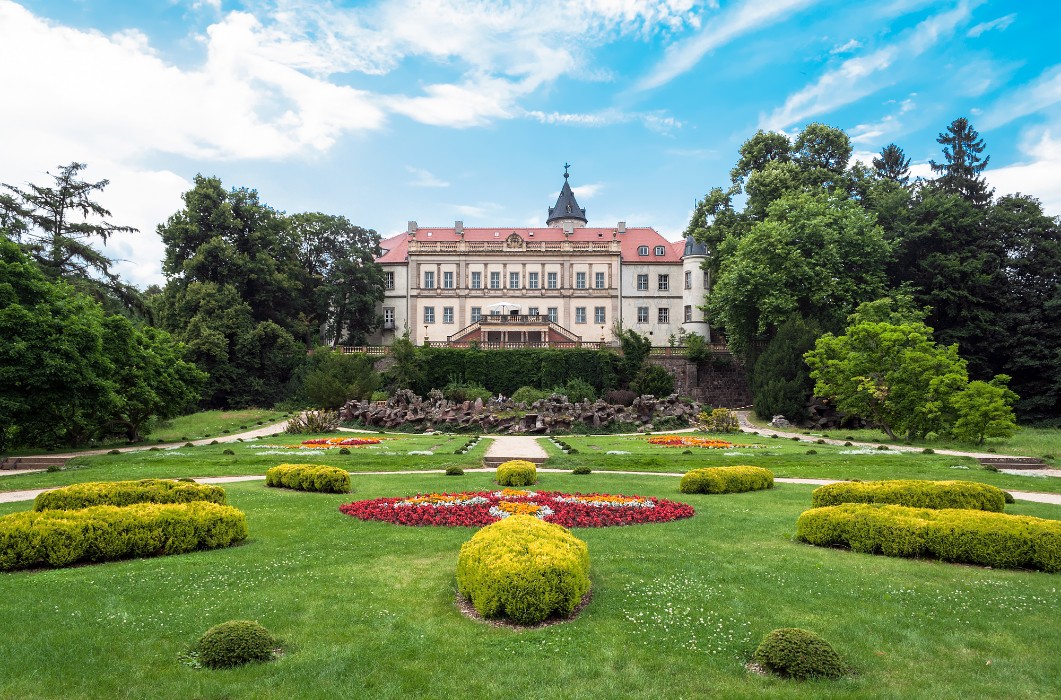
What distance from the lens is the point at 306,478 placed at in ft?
46.0

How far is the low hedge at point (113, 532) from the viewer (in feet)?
25.6

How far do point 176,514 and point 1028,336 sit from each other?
4732 centimetres

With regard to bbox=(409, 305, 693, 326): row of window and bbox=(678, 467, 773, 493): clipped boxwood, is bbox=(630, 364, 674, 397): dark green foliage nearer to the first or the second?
bbox=(409, 305, 693, 326): row of window

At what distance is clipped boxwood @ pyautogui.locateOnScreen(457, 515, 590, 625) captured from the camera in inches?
239

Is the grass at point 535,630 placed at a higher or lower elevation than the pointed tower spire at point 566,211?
lower

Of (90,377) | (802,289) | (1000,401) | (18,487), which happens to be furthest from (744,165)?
(18,487)

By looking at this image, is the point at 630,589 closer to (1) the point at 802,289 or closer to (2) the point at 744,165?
(1) the point at 802,289

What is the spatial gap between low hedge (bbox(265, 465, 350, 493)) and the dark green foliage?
31.4m

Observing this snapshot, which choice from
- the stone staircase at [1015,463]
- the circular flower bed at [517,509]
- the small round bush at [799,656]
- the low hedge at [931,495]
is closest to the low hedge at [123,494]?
the circular flower bed at [517,509]

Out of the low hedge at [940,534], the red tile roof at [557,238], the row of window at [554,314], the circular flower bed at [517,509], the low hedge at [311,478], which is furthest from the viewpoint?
the red tile roof at [557,238]

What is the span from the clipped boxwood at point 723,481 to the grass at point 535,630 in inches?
180

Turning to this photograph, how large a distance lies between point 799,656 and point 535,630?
2140 millimetres

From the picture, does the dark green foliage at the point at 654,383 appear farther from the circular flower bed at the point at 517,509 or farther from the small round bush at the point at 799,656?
the small round bush at the point at 799,656

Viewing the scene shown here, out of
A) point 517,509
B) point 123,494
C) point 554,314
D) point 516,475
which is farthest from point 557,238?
point 123,494
